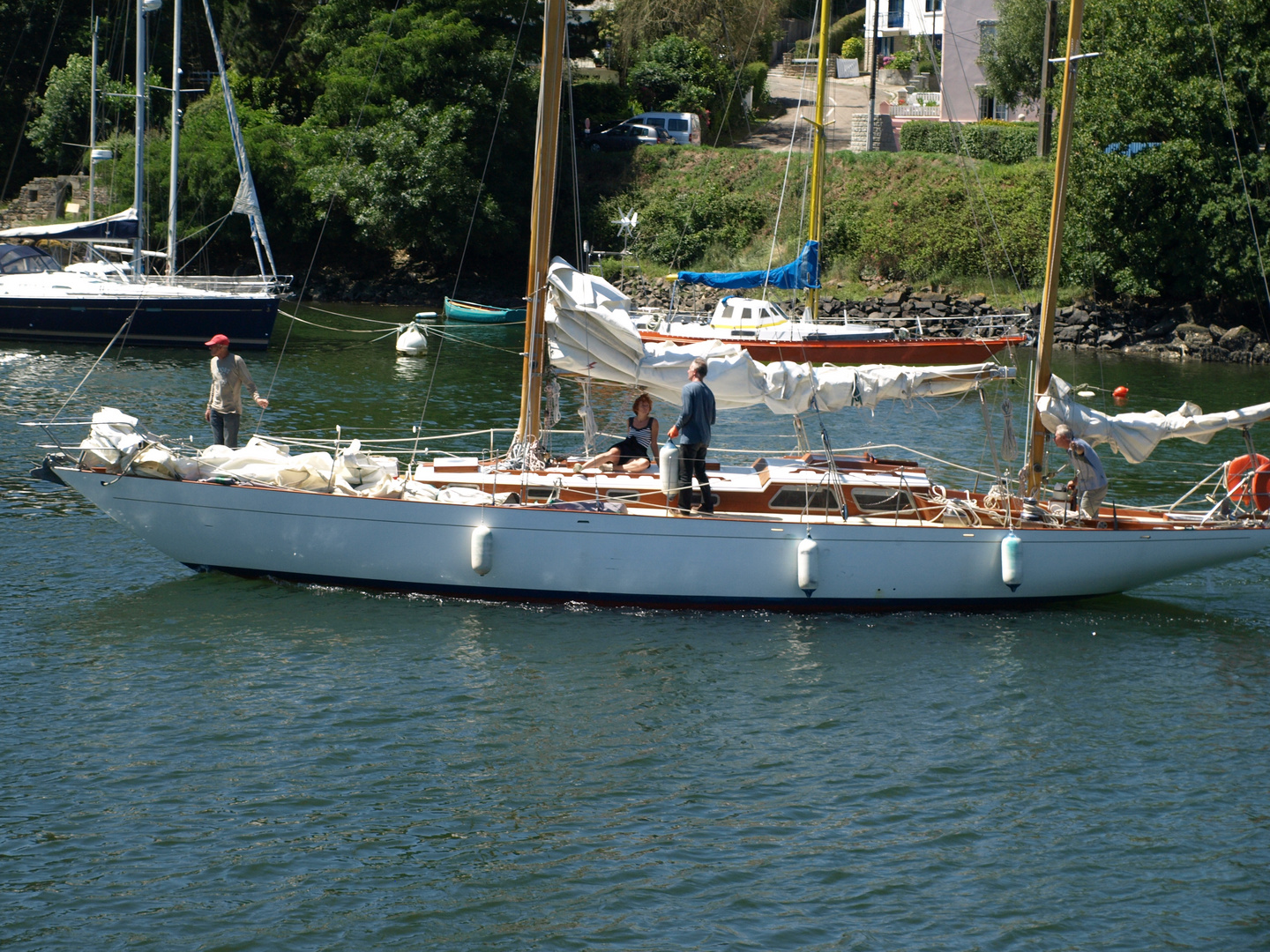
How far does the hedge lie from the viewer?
2174 inches

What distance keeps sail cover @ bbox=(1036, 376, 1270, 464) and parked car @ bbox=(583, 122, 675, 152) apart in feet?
158

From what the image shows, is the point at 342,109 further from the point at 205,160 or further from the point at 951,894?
the point at 951,894

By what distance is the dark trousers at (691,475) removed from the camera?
1544 cm

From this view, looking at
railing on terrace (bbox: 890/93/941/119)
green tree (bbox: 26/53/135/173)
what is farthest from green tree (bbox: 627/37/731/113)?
green tree (bbox: 26/53/135/173)

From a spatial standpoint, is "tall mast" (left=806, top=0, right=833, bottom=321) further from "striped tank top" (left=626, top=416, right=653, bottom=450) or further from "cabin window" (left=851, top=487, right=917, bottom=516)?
"cabin window" (left=851, top=487, right=917, bottom=516)

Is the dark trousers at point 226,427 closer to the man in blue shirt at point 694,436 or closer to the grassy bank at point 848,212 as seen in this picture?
the man in blue shirt at point 694,436

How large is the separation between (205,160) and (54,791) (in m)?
47.7

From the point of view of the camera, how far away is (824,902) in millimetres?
9547

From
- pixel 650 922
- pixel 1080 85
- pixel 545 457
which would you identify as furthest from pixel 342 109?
pixel 650 922

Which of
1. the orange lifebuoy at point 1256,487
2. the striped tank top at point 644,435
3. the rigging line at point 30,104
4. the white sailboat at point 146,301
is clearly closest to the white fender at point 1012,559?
the orange lifebuoy at point 1256,487

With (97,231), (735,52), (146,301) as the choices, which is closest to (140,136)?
(97,231)

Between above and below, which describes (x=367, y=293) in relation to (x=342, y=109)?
below

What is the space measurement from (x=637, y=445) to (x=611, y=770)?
20.9ft

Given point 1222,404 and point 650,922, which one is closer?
point 650,922
